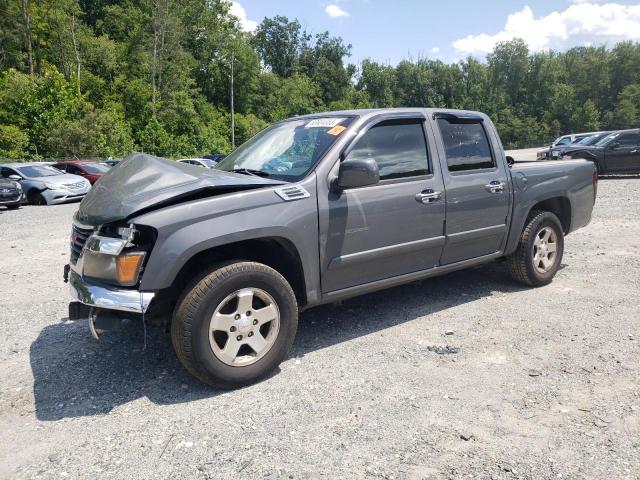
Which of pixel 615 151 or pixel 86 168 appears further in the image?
pixel 86 168

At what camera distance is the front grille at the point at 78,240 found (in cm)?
349

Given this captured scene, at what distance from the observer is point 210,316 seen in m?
3.20

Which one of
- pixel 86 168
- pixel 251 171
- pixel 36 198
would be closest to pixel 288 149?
pixel 251 171

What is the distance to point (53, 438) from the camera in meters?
2.85

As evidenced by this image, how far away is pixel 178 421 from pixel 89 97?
49562 mm

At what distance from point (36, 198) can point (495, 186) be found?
50.7ft

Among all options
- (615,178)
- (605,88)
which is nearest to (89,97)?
(615,178)

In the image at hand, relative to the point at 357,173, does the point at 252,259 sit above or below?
below

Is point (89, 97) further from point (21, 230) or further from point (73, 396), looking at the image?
point (73, 396)

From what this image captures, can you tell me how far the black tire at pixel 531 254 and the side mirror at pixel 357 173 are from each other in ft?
7.77

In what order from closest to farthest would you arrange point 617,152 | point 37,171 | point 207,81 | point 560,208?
point 560,208
point 37,171
point 617,152
point 207,81

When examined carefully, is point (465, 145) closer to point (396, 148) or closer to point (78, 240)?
point (396, 148)

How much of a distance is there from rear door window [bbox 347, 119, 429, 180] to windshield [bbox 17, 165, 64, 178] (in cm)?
1554

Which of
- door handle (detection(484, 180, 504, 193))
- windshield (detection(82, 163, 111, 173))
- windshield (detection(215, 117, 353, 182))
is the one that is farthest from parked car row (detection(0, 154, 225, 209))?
door handle (detection(484, 180, 504, 193))
